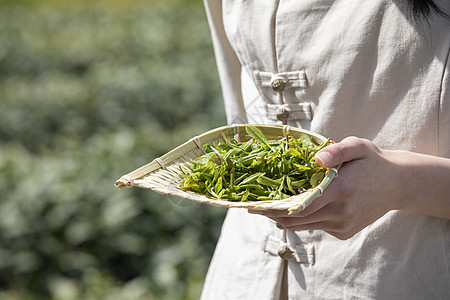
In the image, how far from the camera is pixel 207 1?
5.27 ft

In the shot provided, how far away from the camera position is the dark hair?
1186 mm

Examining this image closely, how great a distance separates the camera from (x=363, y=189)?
1.16 m

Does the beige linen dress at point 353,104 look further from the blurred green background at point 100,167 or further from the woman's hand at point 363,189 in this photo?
the blurred green background at point 100,167

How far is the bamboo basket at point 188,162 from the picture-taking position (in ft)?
3.48

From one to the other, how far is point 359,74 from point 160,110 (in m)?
4.90

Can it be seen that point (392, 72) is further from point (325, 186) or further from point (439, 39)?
point (325, 186)

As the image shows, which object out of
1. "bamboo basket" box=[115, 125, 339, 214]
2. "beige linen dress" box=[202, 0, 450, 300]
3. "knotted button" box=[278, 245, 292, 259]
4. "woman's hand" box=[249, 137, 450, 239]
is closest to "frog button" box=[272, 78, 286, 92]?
"beige linen dress" box=[202, 0, 450, 300]

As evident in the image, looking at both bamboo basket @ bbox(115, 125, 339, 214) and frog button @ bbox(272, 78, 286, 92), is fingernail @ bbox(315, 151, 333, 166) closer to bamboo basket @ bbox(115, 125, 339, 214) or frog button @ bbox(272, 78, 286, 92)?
bamboo basket @ bbox(115, 125, 339, 214)

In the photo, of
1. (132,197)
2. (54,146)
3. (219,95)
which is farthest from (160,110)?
(132,197)

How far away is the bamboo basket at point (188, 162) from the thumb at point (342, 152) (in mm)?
30

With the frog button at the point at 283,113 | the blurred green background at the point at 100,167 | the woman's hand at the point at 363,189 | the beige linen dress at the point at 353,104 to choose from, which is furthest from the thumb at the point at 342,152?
the blurred green background at the point at 100,167

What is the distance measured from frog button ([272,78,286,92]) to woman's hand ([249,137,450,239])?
0.31 m

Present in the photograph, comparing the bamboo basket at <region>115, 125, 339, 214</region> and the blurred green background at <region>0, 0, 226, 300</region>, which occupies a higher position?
the bamboo basket at <region>115, 125, 339, 214</region>

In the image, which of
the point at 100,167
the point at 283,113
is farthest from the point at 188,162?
the point at 100,167
